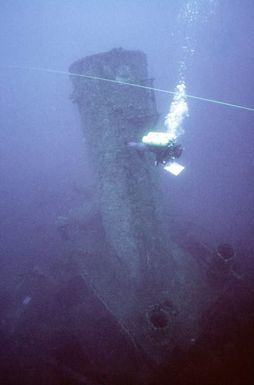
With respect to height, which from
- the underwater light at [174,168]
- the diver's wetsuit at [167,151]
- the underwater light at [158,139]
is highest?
the underwater light at [158,139]

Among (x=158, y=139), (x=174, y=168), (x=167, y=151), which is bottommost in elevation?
(x=174, y=168)

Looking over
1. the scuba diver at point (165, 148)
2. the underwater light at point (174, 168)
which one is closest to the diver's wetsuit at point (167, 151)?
the scuba diver at point (165, 148)

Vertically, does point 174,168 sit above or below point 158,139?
below

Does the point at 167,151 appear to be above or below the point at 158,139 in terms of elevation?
below

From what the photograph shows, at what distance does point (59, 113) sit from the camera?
90.6ft

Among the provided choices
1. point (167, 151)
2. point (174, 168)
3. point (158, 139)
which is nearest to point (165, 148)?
point (167, 151)

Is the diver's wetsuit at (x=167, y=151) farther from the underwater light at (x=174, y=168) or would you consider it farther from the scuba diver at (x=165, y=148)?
the underwater light at (x=174, y=168)

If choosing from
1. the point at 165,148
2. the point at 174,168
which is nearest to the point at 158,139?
the point at 165,148

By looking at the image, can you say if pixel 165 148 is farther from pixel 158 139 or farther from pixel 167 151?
pixel 158 139

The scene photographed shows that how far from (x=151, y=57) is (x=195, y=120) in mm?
13287

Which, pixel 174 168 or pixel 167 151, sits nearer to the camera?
pixel 167 151

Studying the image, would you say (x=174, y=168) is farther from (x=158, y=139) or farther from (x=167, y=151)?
(x=158, y=139)

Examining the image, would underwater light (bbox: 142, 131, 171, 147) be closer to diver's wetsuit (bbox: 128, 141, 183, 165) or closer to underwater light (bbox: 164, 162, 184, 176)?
diver's wetsuit (bbox: 128, 141, 183, 165)

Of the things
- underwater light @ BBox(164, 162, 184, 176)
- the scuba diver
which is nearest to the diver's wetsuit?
the scuba diver
